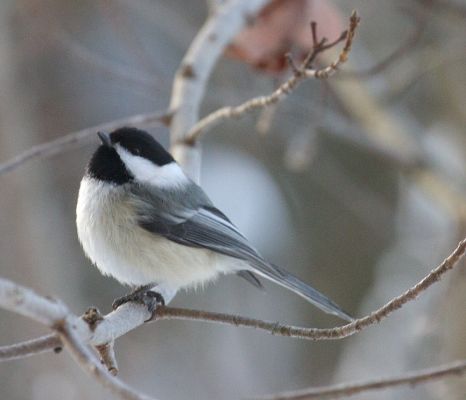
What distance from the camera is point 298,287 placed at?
1.91 m

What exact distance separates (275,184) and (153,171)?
2753mm

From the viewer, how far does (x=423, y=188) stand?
3289 millimetres

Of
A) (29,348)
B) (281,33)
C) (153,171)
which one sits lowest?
(29,348)

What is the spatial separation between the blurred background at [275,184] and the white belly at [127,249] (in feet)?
2.32

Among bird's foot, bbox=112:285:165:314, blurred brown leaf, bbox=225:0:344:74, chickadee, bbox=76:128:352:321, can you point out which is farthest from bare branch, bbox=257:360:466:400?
blurred brown leaf, bbox=225:0:344:74

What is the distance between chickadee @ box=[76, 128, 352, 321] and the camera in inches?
78.1

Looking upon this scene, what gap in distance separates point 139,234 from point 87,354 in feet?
3.20

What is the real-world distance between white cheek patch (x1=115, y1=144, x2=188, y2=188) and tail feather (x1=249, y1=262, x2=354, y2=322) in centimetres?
36

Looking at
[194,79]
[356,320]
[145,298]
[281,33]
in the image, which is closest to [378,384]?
[356,320]

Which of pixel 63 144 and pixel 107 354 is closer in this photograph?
pixel 107 354

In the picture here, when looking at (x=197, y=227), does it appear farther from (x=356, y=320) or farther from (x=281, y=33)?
(x=356, y=320)

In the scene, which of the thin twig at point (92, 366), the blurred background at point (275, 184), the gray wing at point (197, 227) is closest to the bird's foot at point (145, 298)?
the gray wing at point (197, 227)

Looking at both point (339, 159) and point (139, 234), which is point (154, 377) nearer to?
point (339, 159)

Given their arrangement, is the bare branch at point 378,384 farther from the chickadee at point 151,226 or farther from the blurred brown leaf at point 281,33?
the blurred brown leaf at point 281,33
